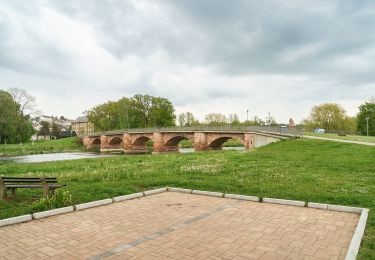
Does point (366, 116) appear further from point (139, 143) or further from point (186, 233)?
point (186, 233)

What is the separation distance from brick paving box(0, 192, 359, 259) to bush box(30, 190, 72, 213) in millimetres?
716

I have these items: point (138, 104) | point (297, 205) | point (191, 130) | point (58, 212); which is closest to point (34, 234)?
point (58, 212)

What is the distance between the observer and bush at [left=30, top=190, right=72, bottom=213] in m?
7.98

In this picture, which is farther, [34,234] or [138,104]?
[138,104]

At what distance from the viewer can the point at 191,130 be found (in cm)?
5362

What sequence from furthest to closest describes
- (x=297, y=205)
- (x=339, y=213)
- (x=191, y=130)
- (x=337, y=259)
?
(x=191, y=130)
(x=297, y=205)
(x=339, y=213)
(x=337, y=259)

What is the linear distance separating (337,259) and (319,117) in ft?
274

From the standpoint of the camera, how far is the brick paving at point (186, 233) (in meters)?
5.27

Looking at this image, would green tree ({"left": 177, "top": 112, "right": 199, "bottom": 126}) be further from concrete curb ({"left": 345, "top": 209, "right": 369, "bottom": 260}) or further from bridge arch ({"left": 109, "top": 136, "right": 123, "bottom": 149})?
concrete curb ({"left": 345, "top": 209, "right": 369, "bottom": 260})

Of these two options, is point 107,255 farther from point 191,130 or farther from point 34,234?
point 191,130

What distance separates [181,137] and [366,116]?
40.8 metres

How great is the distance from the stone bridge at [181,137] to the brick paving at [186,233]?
27404 mm

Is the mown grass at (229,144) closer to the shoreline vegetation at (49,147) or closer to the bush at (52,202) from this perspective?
the shoreline vegetation at (49,147)

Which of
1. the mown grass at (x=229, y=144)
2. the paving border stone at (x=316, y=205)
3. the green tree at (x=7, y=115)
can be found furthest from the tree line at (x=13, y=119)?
the paving border stone at (x=316, y=205)
